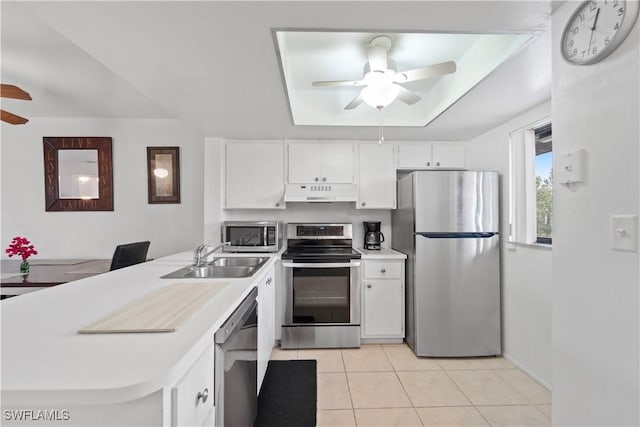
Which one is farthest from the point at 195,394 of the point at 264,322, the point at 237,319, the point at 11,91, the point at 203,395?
the point at 11,91

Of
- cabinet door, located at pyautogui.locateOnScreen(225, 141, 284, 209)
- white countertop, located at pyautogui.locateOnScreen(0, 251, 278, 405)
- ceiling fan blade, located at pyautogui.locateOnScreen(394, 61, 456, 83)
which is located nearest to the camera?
white countertop, located at pyautogui.locateOnScreen(0, 251, 278, 405)

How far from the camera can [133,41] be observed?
144cm

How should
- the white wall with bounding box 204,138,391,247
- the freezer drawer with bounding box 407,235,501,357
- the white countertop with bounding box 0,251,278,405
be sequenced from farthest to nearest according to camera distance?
the white wall with bounding box 204,138,391,247
the freezer drawer with bounding box 407,235,501,357
the white countertop with bounding box 0,251,278,405

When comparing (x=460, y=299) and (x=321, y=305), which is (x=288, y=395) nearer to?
(x=321, y=305)

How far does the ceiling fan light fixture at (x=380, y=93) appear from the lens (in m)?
1.92

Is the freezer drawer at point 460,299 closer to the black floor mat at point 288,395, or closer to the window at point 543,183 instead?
the window at point 543,183

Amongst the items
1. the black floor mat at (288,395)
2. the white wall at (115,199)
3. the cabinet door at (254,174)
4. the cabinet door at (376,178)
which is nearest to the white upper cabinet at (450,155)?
the cabinet door at (376,178)

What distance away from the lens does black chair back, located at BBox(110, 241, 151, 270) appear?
2324 millimetres

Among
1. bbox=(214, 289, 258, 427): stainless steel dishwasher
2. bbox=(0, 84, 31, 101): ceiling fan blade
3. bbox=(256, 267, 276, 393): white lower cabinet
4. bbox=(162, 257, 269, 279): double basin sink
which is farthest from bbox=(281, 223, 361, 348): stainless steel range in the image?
bbox=(0, 84, 31, 101): ceiling fan blade

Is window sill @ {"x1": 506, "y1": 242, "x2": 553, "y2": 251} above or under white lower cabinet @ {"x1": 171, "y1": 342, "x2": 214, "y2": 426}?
above

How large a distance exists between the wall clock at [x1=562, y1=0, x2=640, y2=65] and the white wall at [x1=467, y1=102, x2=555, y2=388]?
121 centimetres

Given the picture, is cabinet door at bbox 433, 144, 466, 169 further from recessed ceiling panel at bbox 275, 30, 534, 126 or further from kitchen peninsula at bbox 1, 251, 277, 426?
kitchen peninsula at bbox 1, 251, 277, 426

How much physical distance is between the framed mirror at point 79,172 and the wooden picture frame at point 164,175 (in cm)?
45

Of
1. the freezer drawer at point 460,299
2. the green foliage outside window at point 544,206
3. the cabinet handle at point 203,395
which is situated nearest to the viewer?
the cabinet handle at point 203,395
